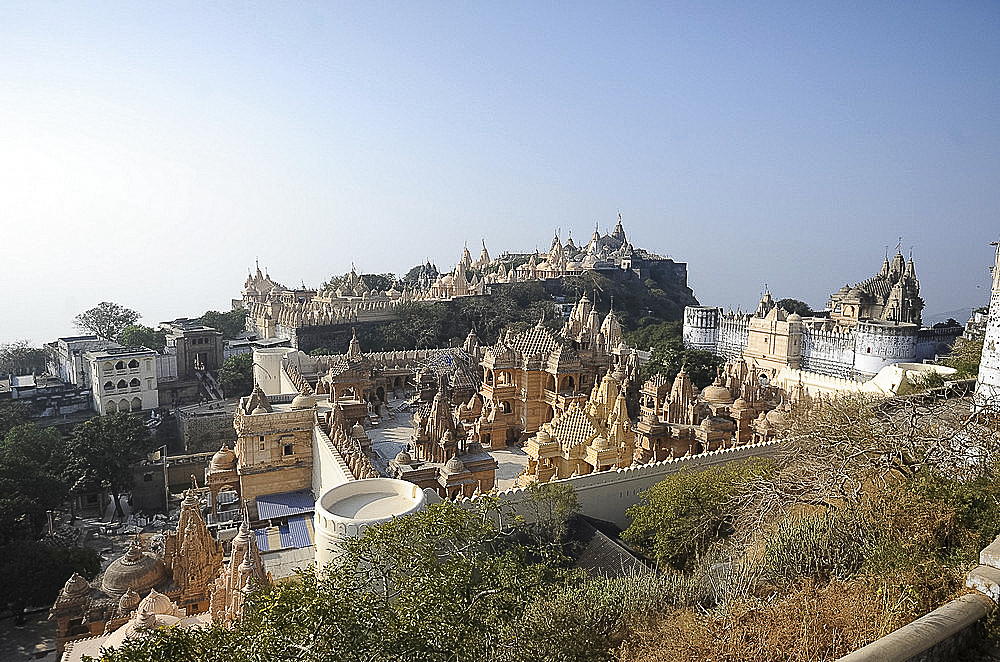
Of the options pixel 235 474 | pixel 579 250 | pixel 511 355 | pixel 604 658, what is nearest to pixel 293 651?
pixel 604 658

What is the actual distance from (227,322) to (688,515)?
65.2 metres

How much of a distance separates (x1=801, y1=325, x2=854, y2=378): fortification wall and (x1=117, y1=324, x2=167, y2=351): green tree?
55.3m

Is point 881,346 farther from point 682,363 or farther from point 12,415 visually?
point 12,415

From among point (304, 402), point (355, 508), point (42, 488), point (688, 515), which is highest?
point (355, 508)

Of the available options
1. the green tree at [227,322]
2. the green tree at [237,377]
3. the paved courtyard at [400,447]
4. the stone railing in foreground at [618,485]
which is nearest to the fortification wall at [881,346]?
the paved courtyard at [400,447]

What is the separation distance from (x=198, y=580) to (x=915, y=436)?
1792 centimetres

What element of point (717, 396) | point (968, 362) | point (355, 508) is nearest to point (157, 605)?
point (355, 508)

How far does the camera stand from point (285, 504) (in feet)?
75.5

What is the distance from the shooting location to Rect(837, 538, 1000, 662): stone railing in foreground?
18.7 ft

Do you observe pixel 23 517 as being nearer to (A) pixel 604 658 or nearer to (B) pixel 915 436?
(A) pixel 604 658

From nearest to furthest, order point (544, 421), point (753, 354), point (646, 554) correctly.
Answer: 1. point (646, 554)
2. point (544, 421)
3. point (753, 354)

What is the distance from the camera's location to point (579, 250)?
121 meters

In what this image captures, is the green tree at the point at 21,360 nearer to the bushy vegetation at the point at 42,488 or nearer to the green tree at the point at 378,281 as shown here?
the bushy vegetation at the point at 42,488

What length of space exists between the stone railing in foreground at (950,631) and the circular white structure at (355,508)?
8.38 m
